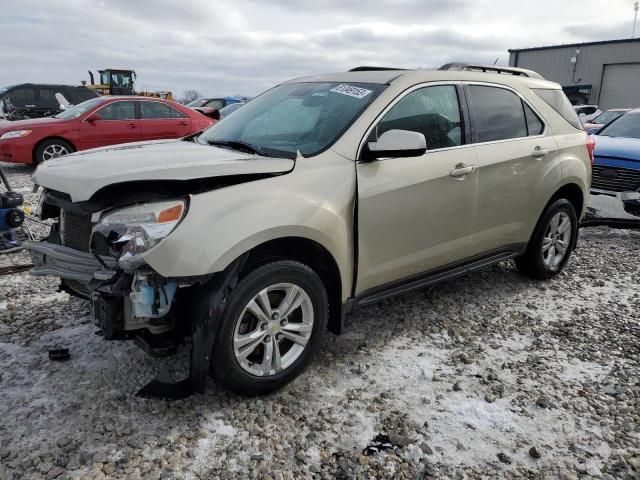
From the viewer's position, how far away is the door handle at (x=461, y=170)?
11.6 ft

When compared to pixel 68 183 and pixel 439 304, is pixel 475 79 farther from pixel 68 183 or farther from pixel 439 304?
pixel 68 183

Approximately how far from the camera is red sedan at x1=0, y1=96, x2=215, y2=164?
31.9 ft

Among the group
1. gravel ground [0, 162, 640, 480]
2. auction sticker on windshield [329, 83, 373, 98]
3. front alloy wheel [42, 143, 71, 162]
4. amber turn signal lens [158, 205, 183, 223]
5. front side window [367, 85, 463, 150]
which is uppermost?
auction sticker on windshield [329, 83, 373, 98]

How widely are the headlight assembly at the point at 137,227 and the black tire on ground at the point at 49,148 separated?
842 cm

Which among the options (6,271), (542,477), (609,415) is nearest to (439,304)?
(609,415)

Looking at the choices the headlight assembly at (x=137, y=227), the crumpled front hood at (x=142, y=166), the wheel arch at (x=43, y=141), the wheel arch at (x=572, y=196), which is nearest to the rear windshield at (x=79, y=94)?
the wheel arch at (x=43, y=141)

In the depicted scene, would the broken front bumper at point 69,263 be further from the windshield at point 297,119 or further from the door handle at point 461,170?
the door handle at point 461,170

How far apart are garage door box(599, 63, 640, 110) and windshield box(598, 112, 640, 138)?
2972 cm

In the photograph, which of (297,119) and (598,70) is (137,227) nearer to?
(297,119)

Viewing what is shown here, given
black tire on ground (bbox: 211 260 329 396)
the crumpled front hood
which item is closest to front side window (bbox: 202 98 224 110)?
the crumpled front hood

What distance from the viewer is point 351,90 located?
3.47 meters

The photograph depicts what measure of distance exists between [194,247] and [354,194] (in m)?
1.03

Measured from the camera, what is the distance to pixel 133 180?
245 cm

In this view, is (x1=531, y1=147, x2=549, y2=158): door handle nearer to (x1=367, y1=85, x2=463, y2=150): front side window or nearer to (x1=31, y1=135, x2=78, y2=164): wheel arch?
(x1=367, y1=85, x2=463, y2=150): front side window
